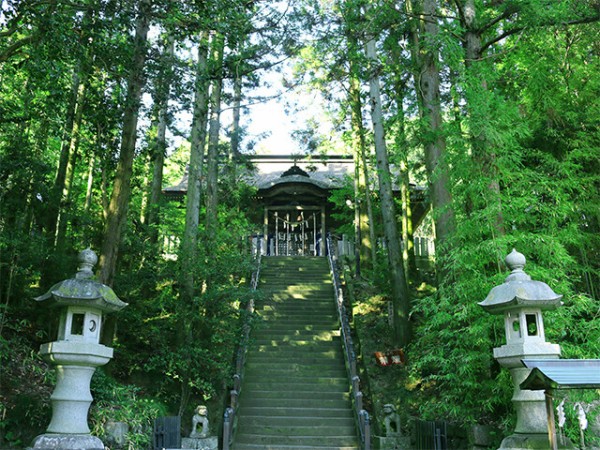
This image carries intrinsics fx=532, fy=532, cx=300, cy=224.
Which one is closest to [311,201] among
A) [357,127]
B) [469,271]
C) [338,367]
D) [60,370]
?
[357,127]

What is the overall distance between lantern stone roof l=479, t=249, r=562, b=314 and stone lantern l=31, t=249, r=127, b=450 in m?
4.71

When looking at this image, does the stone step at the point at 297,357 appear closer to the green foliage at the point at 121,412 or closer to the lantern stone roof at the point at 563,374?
the green foliage at the point at 121,412

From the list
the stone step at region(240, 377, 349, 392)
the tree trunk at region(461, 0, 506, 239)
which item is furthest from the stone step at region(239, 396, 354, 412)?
the tree trunk at region(461, 0, 506, 239)

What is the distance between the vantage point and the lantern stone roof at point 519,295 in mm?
6125

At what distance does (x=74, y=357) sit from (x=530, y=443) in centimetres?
532

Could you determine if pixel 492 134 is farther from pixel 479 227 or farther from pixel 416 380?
pixel 416 380

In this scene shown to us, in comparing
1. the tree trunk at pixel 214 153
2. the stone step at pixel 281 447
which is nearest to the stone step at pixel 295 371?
the stone step at pixel 281 447

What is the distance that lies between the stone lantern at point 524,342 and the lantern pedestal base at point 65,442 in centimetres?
472

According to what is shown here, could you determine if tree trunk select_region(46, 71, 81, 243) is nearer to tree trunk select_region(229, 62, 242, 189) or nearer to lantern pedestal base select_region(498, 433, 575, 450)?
tree trunk select_region(229, 62, 242, 189)

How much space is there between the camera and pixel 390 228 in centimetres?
1207

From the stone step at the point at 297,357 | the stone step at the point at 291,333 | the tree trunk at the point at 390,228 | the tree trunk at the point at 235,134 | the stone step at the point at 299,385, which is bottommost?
the stone step at the point at 299,385

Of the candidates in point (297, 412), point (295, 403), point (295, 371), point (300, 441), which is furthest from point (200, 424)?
point (295, 371)

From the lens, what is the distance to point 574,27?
1077cm

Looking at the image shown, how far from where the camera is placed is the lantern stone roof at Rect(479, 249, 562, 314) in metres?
6.12
